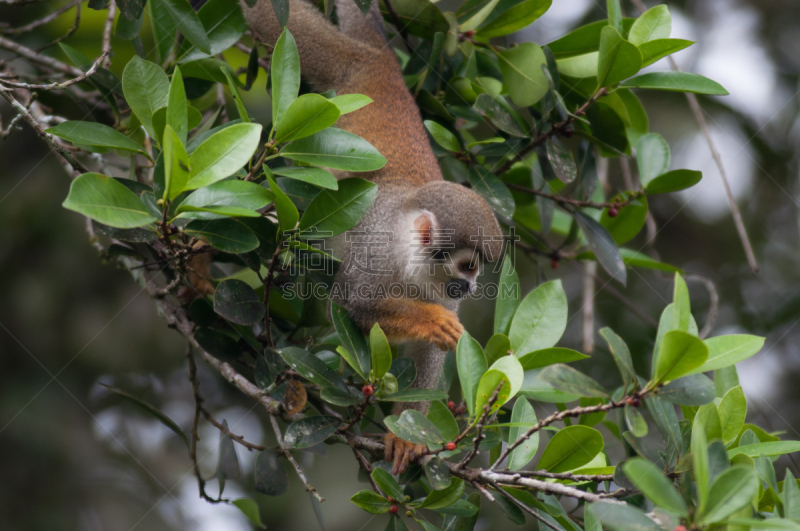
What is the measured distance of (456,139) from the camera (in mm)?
2566

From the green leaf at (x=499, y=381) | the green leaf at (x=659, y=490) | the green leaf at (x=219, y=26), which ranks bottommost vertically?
the green leaf at (x=499, y=381)

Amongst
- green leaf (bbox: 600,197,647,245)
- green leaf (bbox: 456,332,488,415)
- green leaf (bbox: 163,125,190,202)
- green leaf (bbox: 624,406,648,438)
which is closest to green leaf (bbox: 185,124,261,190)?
green leaf (bbox: 163,125,190,202)

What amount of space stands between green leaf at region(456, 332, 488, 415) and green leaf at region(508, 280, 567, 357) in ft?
1.08

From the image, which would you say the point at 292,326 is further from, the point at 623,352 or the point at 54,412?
the point at 54,412

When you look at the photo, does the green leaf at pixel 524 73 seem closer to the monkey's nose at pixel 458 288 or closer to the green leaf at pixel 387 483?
the monkey's nose at pixel 458 288

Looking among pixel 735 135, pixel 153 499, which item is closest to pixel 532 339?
pixel 153 499

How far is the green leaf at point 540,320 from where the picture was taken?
6.62ft

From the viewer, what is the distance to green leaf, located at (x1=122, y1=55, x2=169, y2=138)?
1.69 m

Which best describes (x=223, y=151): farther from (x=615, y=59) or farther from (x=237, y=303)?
(x=615, y=59)

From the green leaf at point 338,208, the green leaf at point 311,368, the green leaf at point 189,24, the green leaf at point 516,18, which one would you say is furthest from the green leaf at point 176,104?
the green leaf at point 516,18

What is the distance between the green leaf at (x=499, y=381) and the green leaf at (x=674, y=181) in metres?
1.32

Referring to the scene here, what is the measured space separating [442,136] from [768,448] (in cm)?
159

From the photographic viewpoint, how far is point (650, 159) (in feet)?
8.60

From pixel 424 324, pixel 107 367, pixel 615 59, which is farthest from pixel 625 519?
pixel 107 367
